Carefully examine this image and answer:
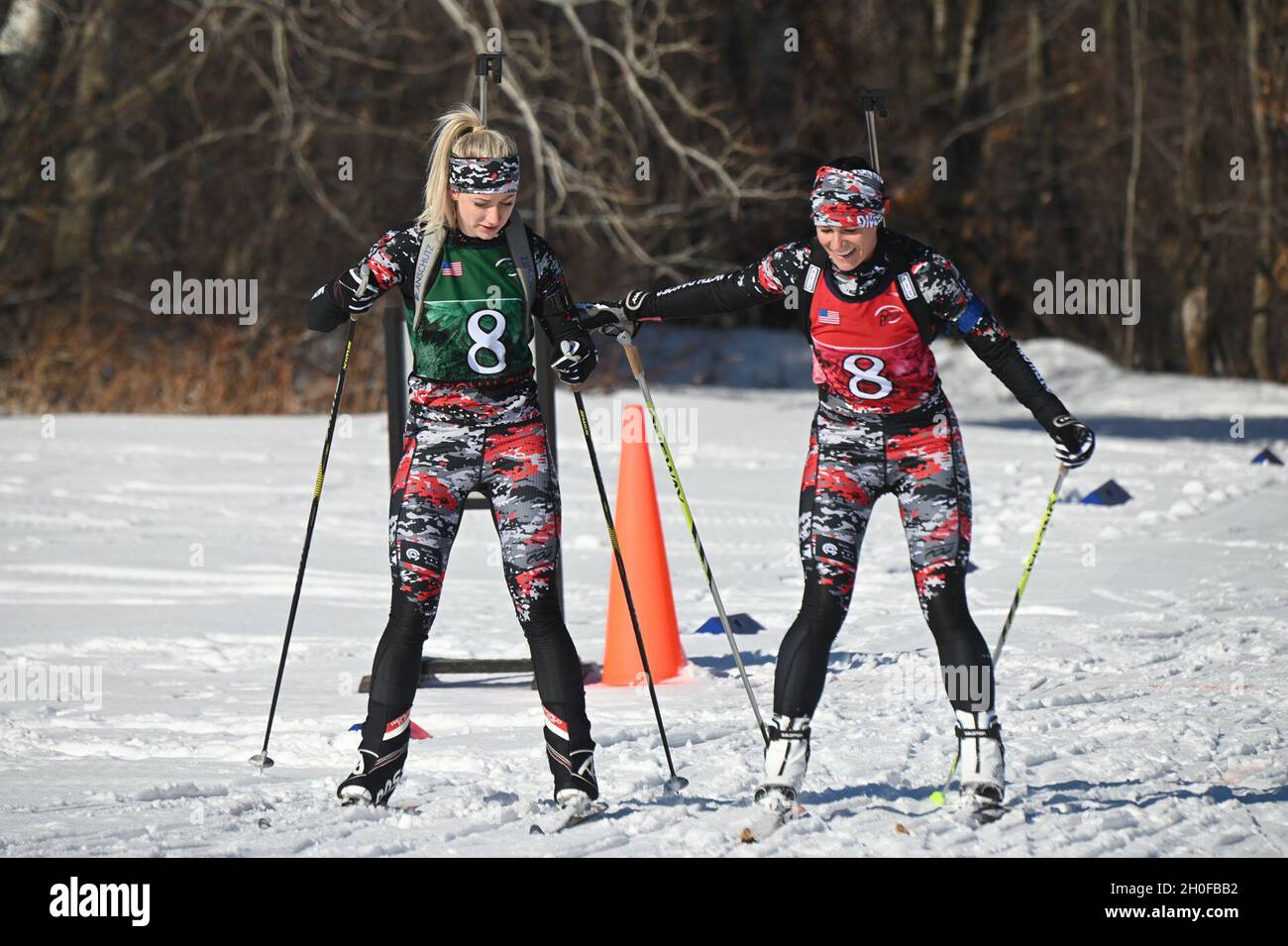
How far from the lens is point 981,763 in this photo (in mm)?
4957

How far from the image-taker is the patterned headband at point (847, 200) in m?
4.84

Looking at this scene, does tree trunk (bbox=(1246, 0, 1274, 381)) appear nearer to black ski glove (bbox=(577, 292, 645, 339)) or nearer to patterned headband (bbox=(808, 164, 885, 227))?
black ski glove (bbox=(577, 292, 645, 339))

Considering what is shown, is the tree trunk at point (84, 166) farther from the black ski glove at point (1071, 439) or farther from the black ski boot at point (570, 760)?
the black ski glove at point (1071, 439)

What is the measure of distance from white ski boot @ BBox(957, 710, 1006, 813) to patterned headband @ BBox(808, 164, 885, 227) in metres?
1.47

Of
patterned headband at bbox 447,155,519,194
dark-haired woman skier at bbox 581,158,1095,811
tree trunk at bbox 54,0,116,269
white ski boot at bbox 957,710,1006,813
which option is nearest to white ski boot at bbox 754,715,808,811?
dark-haired woman skier at bbox 581,158,1095,811

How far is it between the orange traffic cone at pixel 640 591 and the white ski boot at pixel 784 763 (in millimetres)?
2318

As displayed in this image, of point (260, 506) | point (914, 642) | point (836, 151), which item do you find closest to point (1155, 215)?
point (836, 151)

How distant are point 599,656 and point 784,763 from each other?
297cm

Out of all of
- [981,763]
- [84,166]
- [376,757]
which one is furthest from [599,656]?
[84,166]

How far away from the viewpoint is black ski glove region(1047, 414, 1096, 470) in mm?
5035

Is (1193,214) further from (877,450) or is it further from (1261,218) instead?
(877,450)

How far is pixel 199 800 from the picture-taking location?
204 inches

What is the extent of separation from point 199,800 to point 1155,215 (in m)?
26.1

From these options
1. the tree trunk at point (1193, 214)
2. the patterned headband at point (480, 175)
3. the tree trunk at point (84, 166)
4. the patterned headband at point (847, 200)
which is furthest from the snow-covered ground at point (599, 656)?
the tree trunk at point (1193, 214)
